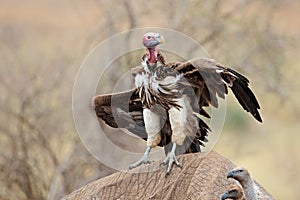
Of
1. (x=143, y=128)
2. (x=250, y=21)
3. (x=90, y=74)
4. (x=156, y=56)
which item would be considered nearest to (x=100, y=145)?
(x=90, y=74)

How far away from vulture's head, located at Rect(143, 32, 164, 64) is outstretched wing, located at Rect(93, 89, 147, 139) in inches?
11.0

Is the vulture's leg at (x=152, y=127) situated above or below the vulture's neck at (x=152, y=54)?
below

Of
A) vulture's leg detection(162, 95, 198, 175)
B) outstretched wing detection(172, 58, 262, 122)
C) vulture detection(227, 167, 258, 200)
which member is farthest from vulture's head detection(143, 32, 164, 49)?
vulture detection(227, 167, 258, 200)

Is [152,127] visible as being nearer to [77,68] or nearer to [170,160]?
[170,160]

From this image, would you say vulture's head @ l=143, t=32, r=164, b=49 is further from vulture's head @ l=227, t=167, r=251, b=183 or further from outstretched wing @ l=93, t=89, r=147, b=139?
vulture's head @ l=227, t=167, r=251, b=183

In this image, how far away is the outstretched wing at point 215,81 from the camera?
303 centimetres

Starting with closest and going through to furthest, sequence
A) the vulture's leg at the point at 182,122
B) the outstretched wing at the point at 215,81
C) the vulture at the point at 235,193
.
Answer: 1. the vulture at the point at 235,193
2. the outstretched wing at the point at 215,81
3. the vulture's leg at the point at 182,122

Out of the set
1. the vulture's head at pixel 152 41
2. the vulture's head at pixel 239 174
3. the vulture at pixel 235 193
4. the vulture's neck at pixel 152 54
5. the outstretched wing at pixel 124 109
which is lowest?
the vulture at pixel 235 193

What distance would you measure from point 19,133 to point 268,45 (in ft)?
6.98

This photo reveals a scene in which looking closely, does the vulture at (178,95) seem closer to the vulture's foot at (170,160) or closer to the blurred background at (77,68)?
the vulture's foot at (170,160)

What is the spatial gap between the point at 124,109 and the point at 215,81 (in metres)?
0.48

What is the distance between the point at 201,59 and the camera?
3062mm

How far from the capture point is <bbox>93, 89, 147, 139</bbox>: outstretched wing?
133 inches

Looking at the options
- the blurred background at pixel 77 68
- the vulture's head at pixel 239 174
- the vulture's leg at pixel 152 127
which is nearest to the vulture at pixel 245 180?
the vulture's head at pixel 239 174
